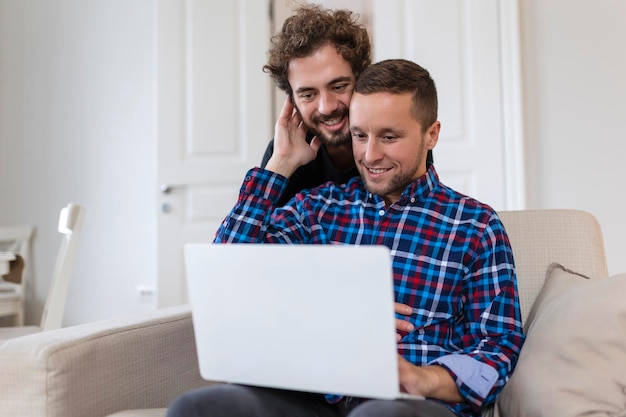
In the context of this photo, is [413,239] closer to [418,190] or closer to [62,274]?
[418,190]

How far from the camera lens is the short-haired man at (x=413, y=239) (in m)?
1.03

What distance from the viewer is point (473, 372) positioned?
3.39 feet

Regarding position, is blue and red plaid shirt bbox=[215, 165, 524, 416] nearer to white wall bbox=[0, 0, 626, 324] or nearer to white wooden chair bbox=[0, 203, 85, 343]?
white wooden chair bbox=[0, 203, 85, 343]

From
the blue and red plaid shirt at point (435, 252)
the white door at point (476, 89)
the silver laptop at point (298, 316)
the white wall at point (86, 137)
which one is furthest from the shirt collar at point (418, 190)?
the white wall at point (86, 137)

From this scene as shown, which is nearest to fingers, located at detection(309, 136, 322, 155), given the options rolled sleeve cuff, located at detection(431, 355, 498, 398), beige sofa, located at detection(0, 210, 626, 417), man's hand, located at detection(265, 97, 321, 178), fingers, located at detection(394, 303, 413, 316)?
man's hand, located at detection(265, 97, 321, 178)

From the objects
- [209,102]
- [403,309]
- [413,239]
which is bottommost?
[403,309]

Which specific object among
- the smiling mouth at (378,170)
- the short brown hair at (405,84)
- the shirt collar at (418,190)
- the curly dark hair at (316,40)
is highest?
the curly dark hair at (316,40)

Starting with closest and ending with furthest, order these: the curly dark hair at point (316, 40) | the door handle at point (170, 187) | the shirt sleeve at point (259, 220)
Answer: the shirt sleeve at point (259, 220) → the curly dark hair at point (316, 40) → the door handle at point (170, 187)

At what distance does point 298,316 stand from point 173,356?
0.54 meters

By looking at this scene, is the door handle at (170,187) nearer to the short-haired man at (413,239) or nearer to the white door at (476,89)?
the white door at (476,89)

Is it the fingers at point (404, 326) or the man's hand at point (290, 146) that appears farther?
the man's hand at point (290, 146)

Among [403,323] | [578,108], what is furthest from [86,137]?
[403,323]

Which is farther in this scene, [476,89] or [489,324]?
[476,89]

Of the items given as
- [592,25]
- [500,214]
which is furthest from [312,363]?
[592,25]
